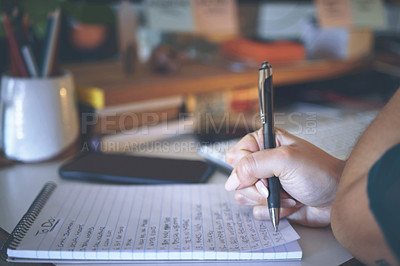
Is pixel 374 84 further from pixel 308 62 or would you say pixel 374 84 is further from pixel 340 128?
pixel 340 128

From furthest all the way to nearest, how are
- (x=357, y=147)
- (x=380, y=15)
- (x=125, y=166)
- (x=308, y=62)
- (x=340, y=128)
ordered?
(x=380, y=15), (x=308, y=62), (x=340, y=128), (x=125, y=166), (x=357, y=147)

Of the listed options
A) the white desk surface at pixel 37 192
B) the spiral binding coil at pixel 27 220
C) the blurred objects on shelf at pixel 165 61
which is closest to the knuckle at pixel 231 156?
the white desk surface at pixel 37 192

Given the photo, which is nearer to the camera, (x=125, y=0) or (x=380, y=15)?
(x=125, y=0)

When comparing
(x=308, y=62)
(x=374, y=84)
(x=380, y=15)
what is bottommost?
(x=374, y=84)

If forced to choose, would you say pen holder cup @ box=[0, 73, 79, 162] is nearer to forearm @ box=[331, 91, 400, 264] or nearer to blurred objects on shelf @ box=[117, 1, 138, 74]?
blurred objects on shelf @ box=[117, 1, 138, 74]

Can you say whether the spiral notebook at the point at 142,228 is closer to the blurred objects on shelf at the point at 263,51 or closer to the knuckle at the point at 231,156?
the knuckle at the point at 231,156

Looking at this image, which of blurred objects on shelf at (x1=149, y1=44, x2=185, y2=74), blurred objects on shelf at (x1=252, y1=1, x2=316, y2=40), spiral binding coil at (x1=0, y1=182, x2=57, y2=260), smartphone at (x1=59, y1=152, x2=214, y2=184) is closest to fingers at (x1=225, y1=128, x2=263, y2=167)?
smartphone at (x1=59, y1=152, x2=214, y2=184)

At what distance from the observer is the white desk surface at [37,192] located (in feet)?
1.50

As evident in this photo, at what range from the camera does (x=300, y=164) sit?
18.8 inches

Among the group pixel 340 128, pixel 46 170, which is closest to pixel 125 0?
pixel 46 170

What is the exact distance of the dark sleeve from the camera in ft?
1.19

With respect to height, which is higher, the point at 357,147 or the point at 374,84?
the point at 357,147

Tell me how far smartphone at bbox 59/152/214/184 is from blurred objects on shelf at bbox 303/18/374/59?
2.69 feet

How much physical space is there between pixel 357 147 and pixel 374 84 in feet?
3.63
